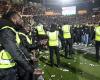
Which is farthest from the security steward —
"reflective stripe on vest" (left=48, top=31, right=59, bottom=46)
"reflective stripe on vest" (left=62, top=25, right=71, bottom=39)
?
"reflective stripe on vest" (left=62, top=25, right=71, bottom=39)

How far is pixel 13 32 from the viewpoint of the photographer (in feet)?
19.6

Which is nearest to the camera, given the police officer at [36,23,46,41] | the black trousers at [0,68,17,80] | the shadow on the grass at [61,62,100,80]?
the black trousers at [0,68,17,80]

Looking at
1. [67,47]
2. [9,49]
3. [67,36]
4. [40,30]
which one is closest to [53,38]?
[67,36]

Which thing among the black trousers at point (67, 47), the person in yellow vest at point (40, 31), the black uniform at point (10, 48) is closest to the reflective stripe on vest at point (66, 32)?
the black trousers at point (67, 47)

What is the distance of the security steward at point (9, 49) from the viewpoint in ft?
19.0

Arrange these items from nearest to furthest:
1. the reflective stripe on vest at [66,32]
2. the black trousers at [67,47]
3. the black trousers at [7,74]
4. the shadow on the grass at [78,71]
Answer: the black trousers at [7,74]
the shadow on the grass at [78,71]
the reflective stripe on vest at [66,32]
the black trousers at [67,47]

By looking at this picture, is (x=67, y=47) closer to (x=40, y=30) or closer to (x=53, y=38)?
(x=53, y=38)

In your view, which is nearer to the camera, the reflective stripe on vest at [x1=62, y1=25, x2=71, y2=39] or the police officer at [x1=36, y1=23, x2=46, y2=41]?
the reflective stripe on vest at [x1=62, y1=25, x2=71, y2=39]

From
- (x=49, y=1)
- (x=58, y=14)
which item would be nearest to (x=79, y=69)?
(x=58, y=14)

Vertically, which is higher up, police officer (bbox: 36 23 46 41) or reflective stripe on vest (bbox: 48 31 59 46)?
reflective stripe on vest (bbox: 48 31 59 46)

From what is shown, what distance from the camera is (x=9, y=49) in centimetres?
581

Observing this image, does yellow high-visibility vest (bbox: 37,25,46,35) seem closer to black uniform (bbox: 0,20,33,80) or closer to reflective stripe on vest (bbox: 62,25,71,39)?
reflective stripe on vest (bbox: 62,25,71,39)

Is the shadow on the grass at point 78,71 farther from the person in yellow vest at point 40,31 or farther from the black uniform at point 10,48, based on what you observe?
the black uniform at point 10,48

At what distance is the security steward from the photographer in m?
5.80
